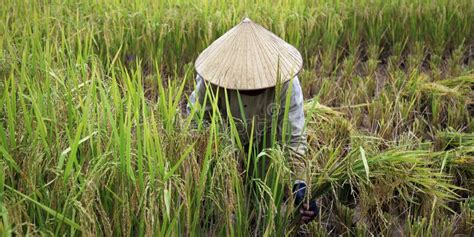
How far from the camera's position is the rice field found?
1.26 m

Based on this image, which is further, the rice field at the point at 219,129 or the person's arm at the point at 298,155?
the person's arm at the point at 298,155

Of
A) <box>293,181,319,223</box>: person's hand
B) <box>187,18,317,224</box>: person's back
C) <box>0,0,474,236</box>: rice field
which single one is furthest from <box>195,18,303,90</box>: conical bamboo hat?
<box>293,181,319,223</box>: person's hand

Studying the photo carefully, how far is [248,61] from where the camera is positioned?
1.52m

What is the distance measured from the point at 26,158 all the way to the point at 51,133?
5.3 inches

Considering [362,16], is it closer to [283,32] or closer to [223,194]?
[283,32]

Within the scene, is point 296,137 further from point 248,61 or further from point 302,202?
point 248,61

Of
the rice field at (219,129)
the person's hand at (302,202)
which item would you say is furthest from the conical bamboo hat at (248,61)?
the person's hand at (302,202)

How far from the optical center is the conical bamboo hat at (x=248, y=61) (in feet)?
4.97

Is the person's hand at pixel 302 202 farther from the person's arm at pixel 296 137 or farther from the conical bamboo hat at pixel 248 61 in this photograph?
the conical bamboo hat at pixel 248 61

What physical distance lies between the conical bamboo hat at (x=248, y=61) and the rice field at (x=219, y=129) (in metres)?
0.14

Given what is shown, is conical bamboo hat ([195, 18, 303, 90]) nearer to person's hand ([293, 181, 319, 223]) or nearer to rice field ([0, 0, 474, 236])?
rice field ([0, 0, 474, 236])

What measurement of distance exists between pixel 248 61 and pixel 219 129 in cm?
26

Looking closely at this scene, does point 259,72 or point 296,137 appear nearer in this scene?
point 259,72

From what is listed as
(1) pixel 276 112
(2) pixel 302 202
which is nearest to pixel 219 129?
(1) pixel 276 112
